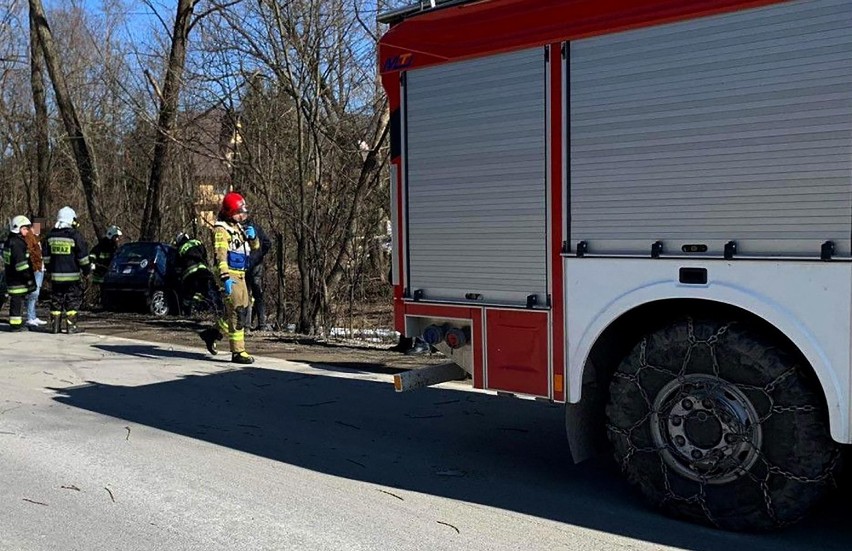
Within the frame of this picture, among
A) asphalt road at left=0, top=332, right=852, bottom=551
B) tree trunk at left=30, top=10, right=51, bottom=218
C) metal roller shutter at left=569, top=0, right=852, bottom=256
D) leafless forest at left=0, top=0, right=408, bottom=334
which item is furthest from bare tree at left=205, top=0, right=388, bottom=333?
tree trunk at left=30, top=10, right=51, bottom=218

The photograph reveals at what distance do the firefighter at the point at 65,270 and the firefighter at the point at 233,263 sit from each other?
403 cm

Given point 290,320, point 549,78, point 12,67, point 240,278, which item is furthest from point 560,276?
point 12,67

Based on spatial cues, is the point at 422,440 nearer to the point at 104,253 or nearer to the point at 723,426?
the point at 723,426

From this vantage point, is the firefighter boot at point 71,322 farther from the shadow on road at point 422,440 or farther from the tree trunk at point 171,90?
the shadow on road at point 422,440

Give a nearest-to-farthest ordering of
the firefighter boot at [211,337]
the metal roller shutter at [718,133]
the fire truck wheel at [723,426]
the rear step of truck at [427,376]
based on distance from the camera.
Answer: the metal roller shutter at [718,133] < the fire truck wheel at [723,426] < the rear step of truck at [427,376] < the firefighter boot at [211,337]

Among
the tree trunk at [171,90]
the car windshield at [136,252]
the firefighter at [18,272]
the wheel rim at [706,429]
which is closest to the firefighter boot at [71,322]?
the firefighter at [18,272]

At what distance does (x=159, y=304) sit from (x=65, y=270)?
3448 mm

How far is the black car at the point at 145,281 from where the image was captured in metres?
16.3

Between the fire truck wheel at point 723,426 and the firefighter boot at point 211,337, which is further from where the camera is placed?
the firefighter boot at point 211,337

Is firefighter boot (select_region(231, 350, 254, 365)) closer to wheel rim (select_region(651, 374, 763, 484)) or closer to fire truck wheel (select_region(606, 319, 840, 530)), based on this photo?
fire truck wheel (select_region(606, 319, 840, 530))

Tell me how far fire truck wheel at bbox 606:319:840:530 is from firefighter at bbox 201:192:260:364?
5.99 m

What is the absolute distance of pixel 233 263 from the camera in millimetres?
9883

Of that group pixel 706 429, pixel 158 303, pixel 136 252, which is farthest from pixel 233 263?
pixel 136 252

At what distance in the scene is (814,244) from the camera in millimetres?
3975
